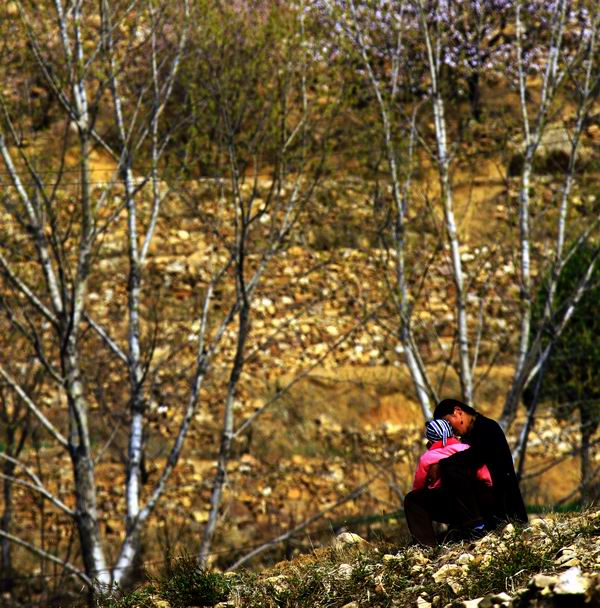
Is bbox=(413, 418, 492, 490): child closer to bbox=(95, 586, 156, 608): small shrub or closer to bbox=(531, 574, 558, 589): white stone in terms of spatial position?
bbox=(531, 574, 558, 589): white stone

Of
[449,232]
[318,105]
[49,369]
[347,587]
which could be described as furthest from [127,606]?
[318,105]

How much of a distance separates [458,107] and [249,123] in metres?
10.2

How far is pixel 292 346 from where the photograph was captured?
832 inches

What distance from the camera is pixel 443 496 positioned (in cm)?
614

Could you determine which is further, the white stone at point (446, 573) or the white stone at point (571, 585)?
the white stone at point (446, 573)

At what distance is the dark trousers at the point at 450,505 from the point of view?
239 inches

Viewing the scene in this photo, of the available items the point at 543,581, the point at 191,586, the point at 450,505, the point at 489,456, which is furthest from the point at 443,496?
the point at 191,586

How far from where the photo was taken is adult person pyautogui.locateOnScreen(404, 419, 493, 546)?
20.0 feet

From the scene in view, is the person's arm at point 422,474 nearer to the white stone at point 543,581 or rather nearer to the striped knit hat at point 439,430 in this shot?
the striped knit hat at point 439,430

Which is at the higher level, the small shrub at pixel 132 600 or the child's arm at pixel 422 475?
the child's arm at pixel 422 475

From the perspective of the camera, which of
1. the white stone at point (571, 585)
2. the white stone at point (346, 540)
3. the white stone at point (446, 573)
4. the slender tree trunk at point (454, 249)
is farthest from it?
the slender tree trunk at point (454, 249)

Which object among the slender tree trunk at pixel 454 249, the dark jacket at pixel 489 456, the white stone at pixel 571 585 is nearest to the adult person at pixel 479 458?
the dark jacket at pixel 489 456

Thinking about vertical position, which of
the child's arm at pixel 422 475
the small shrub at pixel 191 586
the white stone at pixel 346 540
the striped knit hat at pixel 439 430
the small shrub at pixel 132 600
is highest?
the striped knit hat at pixel 439 430

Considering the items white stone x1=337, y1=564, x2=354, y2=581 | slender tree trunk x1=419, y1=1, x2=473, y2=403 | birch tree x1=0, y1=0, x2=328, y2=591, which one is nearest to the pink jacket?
white stone x1=337, y1=564, x2=354, y2=581
